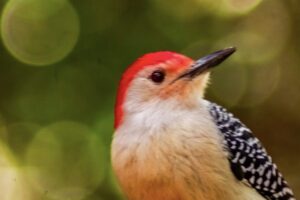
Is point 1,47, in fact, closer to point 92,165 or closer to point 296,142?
point 92,165

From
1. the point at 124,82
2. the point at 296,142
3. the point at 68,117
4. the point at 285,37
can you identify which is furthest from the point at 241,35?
the point at 124,82

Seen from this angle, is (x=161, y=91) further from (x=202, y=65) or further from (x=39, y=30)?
(x=39, y=30)

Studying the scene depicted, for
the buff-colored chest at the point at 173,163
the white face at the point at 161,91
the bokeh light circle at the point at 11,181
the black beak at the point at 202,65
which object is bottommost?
the bokeh light circle at the point at 11,181

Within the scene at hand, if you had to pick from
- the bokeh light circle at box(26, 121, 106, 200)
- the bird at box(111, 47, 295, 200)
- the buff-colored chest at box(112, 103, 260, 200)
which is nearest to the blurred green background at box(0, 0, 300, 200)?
the bokeh light circle at box(26, 121, 106, 200)

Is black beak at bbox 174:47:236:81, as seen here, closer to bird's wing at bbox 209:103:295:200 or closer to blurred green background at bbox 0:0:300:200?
bird's wing at bbox 209:103:295:200

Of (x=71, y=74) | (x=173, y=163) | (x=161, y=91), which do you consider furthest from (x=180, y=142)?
(x=71, y=74)

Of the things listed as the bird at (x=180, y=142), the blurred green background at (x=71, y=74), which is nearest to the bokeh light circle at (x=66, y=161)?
the blurred green background at (x=71, y=74)

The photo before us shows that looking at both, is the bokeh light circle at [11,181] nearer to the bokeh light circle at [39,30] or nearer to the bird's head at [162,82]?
the bokeh light circle at [39,30]
